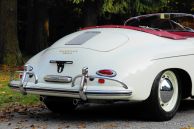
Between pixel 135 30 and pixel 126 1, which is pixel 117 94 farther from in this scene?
pixel 126 1

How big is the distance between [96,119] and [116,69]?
105 centimetres

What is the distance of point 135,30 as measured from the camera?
Result: 7738 millimetres

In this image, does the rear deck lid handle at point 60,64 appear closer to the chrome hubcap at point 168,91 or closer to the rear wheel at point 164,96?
the rear wheel at point 164,96

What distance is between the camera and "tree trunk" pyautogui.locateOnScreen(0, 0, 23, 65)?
1817cm

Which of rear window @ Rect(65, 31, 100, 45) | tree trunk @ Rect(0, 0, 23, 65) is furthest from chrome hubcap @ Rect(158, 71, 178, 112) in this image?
tree trunk @ Rect(0, 0, 23, 65)

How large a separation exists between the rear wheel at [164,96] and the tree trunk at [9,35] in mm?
11168

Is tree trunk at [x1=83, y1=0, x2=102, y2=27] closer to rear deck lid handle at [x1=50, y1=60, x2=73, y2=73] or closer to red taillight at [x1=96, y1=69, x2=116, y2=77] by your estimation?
rear deck lid handle at [x1=50, y1=60, x2=73, y2=73]

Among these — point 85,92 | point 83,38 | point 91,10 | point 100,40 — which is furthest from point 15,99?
point 91,10

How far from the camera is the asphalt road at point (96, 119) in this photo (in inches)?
272

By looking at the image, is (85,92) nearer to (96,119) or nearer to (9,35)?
(96,119)

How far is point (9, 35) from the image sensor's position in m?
18.3

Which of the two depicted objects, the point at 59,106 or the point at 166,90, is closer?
the point at 166,90

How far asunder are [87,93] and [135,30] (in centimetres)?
150

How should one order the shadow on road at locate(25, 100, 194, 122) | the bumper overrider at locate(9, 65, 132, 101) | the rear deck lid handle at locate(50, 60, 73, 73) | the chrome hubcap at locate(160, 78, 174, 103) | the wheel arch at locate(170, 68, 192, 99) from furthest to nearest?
1. the wheel arch at locate(170, 68, 192, 99)
2. the shadow on road at locate(25, 100, 194, 122)
3. the chrome hubcap at locate(160, 78, 174, 103)
4. the rear deck lid handle at locate(50, 60, 73, 73)
5. the bumper overrider at locate(9, 65, 132, 101)
